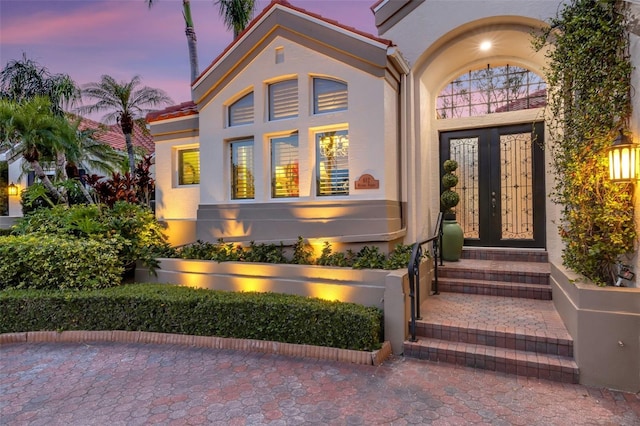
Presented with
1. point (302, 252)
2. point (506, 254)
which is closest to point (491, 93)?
point (506, 254)

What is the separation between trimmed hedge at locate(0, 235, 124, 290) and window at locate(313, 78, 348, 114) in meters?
4.71

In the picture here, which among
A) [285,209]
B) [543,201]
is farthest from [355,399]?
[543,201]

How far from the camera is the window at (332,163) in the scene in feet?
20.0

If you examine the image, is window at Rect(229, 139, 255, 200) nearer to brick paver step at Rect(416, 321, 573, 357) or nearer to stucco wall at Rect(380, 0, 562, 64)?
stucco wall at Rect(380, 0, 562, 64)

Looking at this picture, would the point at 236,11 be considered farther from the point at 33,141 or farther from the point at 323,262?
the point at 323,262

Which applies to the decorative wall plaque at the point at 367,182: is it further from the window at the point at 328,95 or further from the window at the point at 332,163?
the window at the point at 328,95

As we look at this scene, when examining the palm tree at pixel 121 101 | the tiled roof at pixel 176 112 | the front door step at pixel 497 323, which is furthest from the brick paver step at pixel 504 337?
the palm tree at pixel 121 101

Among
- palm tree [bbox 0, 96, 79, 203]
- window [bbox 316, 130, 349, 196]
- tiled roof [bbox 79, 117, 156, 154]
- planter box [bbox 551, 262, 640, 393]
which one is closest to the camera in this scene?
planter box [bbox 551, 262, 640, 393]

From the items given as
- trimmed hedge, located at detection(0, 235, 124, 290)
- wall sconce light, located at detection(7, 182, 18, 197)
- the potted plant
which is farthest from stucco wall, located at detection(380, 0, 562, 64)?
wall sconce light, located at detection(7, 182, 18, 197)

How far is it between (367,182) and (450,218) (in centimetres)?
271

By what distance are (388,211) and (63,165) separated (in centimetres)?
1307

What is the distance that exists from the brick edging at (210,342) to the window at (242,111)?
426cm

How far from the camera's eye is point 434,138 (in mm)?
7531

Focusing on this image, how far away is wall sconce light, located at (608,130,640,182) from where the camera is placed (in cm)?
340
